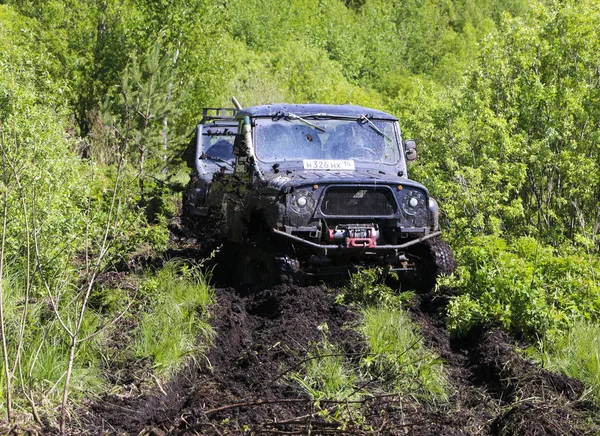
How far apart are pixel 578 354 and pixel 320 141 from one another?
15.1ft

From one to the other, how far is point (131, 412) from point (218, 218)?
5.46 metres

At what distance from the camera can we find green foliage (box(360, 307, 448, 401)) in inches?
246

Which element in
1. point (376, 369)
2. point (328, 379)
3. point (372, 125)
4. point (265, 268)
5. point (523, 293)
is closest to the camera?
point (328, 379)

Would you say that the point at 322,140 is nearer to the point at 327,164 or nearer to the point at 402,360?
the point at 327,164

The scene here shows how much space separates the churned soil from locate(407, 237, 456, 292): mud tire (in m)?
1.08

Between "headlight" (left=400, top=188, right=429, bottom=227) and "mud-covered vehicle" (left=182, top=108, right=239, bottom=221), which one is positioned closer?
"headlight" (left=400, top=188, right=429, bottom=227)

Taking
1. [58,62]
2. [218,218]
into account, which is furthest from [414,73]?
[218,218]

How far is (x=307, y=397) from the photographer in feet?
19.5

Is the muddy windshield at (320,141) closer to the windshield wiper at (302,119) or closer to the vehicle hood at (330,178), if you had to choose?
the windshield wiper at (302,119)

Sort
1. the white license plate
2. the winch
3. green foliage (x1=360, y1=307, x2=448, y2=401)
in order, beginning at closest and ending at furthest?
green foliage (x1=360, y1=307, x2=448, y2=401) → the winch → the white license plate

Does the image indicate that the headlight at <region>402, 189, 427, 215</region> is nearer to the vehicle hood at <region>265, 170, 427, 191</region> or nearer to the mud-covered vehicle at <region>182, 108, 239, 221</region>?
the vehicle hood at <region>265, 170, 427, 191</region>

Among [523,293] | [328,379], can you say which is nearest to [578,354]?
[523,293]

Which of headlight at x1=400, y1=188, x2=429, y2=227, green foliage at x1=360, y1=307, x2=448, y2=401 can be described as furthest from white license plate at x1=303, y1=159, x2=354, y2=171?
green foliage at x1=360, y1=307, x2=448, y2=401

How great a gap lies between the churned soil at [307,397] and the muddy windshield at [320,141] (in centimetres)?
239
